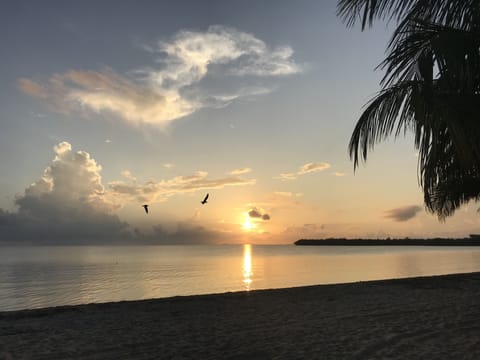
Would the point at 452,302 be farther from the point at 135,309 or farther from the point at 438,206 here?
the point at 135,309

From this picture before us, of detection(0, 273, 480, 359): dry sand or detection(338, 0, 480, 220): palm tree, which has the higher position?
detection(338, 0, 480, 220): palm tree

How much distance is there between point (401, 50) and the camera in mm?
4004

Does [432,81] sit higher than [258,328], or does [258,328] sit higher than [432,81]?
[432,81]

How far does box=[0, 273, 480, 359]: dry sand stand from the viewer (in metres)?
6.11

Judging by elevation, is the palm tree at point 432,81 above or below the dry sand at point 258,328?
above

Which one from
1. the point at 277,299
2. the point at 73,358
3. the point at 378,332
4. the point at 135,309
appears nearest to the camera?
the point at 73,358

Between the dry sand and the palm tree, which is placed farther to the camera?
the dry sand

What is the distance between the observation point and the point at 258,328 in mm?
7730

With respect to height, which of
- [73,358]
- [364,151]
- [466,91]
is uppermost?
[466,91]

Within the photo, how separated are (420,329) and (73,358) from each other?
5.54 m

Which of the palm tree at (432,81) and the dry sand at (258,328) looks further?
the dry sand at (258,328)

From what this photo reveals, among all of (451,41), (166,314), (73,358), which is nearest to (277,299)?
(166,314)

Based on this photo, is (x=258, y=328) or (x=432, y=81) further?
(x=258, y=328)

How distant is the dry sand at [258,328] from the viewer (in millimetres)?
6105
